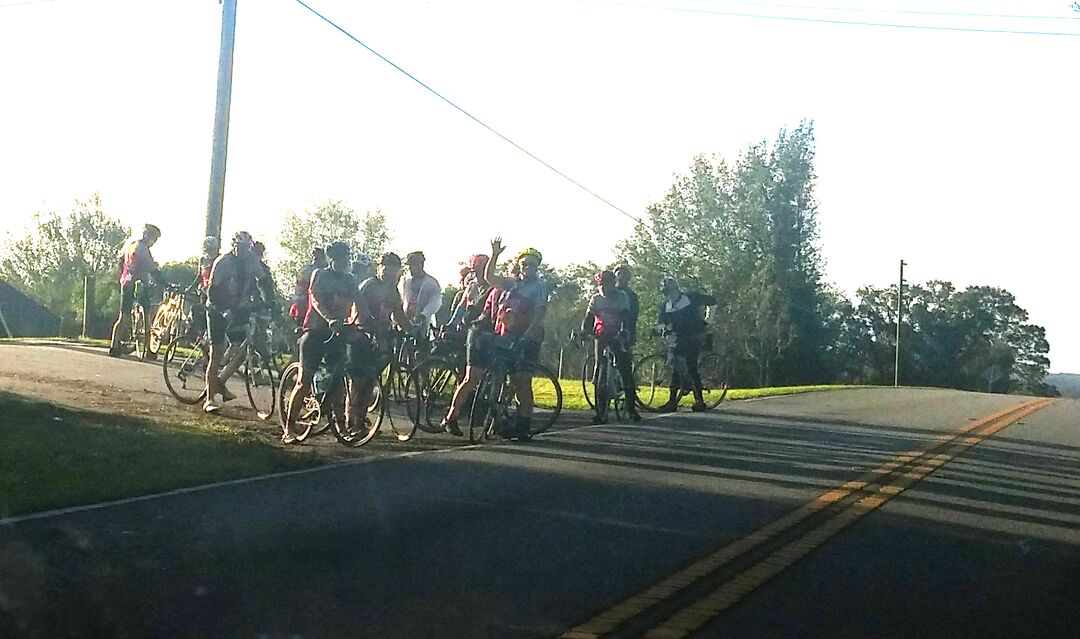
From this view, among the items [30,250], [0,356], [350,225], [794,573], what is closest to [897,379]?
[350,225]

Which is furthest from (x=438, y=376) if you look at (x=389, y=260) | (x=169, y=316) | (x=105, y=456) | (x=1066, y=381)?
(x=1066, y=381)

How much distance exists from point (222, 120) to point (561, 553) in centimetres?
1351

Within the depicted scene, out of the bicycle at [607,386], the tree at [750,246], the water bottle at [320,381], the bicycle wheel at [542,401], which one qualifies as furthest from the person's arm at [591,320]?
the tree at [750,246]

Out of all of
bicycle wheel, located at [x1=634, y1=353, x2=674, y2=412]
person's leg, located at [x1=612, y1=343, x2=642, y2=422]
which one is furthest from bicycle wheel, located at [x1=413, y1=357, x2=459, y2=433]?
bicycle wheel, located at [x1=634, y1=353, x2=674, y2=412]

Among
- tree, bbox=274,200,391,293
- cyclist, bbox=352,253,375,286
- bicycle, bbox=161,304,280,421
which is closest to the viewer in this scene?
bicycle, bbox=161,304,280,421

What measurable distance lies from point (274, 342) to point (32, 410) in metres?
4.04

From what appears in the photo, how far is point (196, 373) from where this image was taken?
17297mm

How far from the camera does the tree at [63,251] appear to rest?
7800 cm

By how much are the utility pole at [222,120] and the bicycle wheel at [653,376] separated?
647 cm

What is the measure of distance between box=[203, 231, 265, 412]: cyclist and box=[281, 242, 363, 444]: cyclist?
1.97 m

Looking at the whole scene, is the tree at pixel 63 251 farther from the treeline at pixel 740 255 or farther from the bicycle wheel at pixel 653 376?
the bicycle wheel at pixel 653 376

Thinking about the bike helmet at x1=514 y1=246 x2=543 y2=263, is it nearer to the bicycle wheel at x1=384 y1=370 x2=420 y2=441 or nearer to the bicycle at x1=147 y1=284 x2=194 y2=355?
the bicycle wheel at x1=384 y1=370 x2=420 y2=441

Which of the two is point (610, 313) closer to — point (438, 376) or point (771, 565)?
point (438, 376)

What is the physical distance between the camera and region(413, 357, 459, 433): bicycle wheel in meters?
Result: 14.6
